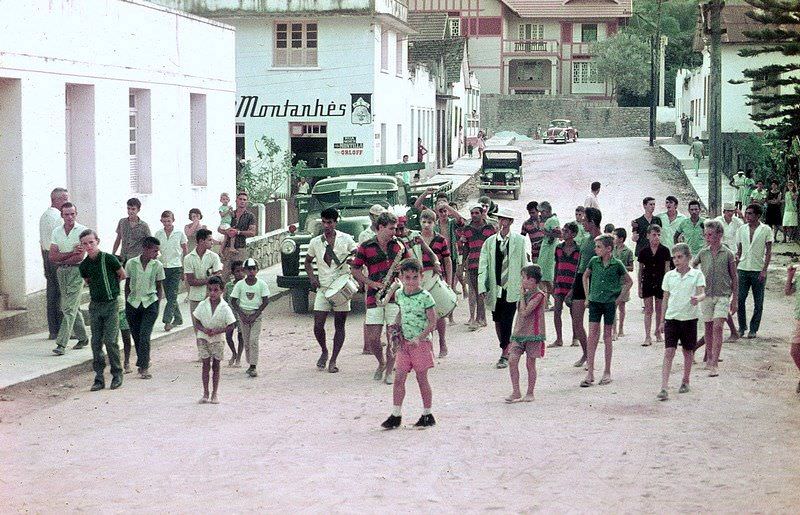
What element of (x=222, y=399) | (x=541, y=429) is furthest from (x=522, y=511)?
(x=222, y=399)

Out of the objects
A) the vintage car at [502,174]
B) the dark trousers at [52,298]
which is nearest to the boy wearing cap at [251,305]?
the dark trousers at [52,298]

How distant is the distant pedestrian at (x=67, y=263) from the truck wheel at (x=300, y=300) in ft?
16.0

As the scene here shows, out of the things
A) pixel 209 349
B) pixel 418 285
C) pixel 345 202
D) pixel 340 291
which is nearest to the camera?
pixel 418 285

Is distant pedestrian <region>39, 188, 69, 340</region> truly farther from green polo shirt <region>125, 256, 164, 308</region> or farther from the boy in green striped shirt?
the boy in green striped shirt

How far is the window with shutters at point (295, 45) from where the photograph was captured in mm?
39625

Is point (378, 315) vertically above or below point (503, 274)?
below

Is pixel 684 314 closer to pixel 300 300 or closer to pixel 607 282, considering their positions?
pixel 607 282

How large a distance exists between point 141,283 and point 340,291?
211cm

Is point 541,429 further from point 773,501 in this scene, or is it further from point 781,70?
point 781,70

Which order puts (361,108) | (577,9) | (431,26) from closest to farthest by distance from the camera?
(361,108) < (431,26) < (577,9)

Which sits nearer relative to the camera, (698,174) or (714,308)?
(714,308)

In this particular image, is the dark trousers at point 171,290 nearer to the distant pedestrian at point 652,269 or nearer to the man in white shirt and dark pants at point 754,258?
the distant pedestrian at point 652,269

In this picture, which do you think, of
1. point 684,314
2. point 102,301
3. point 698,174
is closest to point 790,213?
point 684,314

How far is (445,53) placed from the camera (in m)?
61.0
